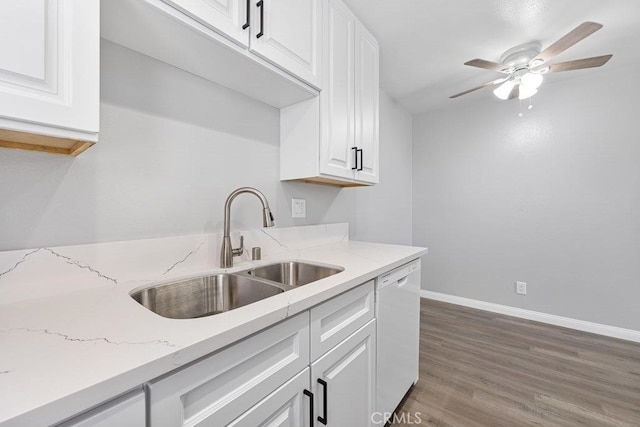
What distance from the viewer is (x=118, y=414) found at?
438 millimetres

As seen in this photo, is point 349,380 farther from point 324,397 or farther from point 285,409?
point 285,409

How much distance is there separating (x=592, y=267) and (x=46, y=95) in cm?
369

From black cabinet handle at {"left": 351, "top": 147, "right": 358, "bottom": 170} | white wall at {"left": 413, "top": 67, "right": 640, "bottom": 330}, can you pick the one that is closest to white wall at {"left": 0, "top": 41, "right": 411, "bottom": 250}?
black cabinet handle at {"left": 351, "top": 147, "right": 358, "bottom": 170}

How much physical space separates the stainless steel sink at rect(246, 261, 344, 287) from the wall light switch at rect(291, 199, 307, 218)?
1.33 ft

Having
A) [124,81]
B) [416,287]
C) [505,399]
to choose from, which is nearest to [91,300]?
[124,81]

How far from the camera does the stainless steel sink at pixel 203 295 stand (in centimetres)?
94

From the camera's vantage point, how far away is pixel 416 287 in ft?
5.31

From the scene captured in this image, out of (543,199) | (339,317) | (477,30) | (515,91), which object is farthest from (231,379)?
(543,199)

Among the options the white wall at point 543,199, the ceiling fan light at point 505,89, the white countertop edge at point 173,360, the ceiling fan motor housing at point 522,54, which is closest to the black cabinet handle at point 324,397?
the white countertop edge at point 173,360

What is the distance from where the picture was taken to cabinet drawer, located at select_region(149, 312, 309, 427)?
51cm

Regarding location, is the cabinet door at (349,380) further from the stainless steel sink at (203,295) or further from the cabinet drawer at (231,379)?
the stainless steel sink at (203,295)

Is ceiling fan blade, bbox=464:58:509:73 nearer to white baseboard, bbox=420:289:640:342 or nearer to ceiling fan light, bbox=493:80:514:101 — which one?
ceiling fan light, bbox=493:80:514:101

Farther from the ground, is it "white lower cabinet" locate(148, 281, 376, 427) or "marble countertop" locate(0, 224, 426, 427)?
"marble countertop" locate(0, 224, 426, 427)

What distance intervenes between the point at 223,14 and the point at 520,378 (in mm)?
A: 2598
